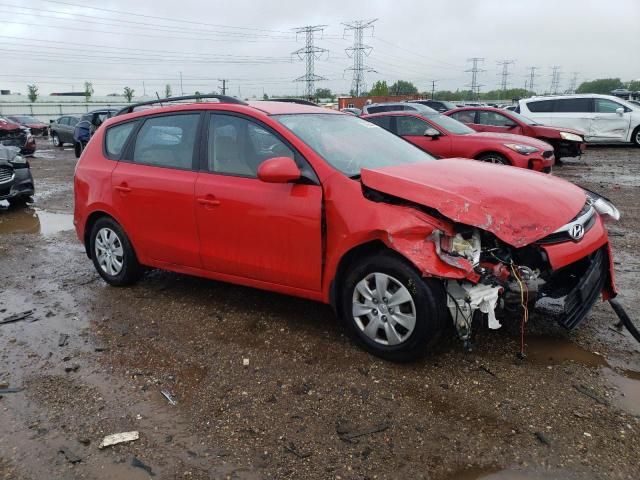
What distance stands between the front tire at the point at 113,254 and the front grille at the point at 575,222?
3529mm

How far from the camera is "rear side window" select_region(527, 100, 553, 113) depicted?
1764 centimetres

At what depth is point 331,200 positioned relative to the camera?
141 inches

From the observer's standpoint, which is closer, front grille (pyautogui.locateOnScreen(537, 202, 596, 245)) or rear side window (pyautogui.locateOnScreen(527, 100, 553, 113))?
front grille (pyautogui.locateOnScreen(537, 202, 596, 245))

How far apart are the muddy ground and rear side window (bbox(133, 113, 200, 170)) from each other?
1252 mm


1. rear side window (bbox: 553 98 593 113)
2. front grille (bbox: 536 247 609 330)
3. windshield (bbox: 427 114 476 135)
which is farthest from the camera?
rear side window (bbox: 553 98 593 113)

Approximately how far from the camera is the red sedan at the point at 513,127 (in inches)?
521

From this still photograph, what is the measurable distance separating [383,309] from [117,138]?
10.4 feet

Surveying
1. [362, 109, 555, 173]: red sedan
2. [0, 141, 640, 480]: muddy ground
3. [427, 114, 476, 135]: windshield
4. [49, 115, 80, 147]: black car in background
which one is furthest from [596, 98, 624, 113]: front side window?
[49, 115, 80, 147]: black car in background

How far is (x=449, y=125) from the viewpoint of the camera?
34.8 ft

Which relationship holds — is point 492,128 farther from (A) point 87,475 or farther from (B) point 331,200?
(A) point 87,475

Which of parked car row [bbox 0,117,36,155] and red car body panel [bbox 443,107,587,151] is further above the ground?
red car body panel [bbox 443,107,587,151]

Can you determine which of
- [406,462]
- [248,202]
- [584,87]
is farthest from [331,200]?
[584,87]

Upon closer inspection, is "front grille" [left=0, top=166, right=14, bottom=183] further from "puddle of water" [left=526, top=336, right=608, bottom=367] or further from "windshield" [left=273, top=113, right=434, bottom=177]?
"puddle of water" [left=526, top=336, right=608, bottom=367]

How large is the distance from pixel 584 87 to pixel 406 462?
109253 millimetres
